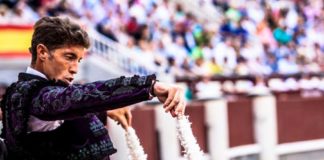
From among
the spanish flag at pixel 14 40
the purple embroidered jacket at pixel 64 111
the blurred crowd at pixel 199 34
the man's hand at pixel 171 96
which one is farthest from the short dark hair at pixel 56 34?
the spanish flag at pixel 14 40

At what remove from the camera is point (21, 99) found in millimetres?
2158

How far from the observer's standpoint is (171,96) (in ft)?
6.23

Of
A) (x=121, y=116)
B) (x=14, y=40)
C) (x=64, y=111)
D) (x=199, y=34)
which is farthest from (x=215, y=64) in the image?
(x=64, y=111)

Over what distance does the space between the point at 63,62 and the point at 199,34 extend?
9915 millimetres

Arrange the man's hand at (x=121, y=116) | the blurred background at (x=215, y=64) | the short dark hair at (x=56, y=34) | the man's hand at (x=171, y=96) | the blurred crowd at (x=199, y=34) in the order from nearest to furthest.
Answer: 1. the man's hand at (x=171, y=96)
2. the short dark hair at (x=56, y=34)
3. the man's hand at (x=121, y=116)
4. the blurred background at (x=215, y=64)
5. the blurred crowd at (x=199, y=34)

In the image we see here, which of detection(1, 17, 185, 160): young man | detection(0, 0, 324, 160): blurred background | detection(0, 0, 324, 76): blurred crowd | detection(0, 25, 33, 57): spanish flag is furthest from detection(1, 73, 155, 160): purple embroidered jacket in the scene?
detection(0, 25, 33, 57): spanish flag

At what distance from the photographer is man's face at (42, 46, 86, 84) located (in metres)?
2.24

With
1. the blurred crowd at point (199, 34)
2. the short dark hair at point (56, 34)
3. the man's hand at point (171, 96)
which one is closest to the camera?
the man's hand at point (171, 96)

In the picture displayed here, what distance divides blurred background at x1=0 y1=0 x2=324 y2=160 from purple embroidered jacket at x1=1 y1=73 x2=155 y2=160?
14.6 ft

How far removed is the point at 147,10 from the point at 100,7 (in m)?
1.28

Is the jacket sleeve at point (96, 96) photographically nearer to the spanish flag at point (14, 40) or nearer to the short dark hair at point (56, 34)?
the short dark hair at point (56, 34)

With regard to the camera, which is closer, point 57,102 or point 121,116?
point 57,102

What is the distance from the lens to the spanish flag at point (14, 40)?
34.1ft

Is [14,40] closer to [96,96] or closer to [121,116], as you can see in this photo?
[121,116]
